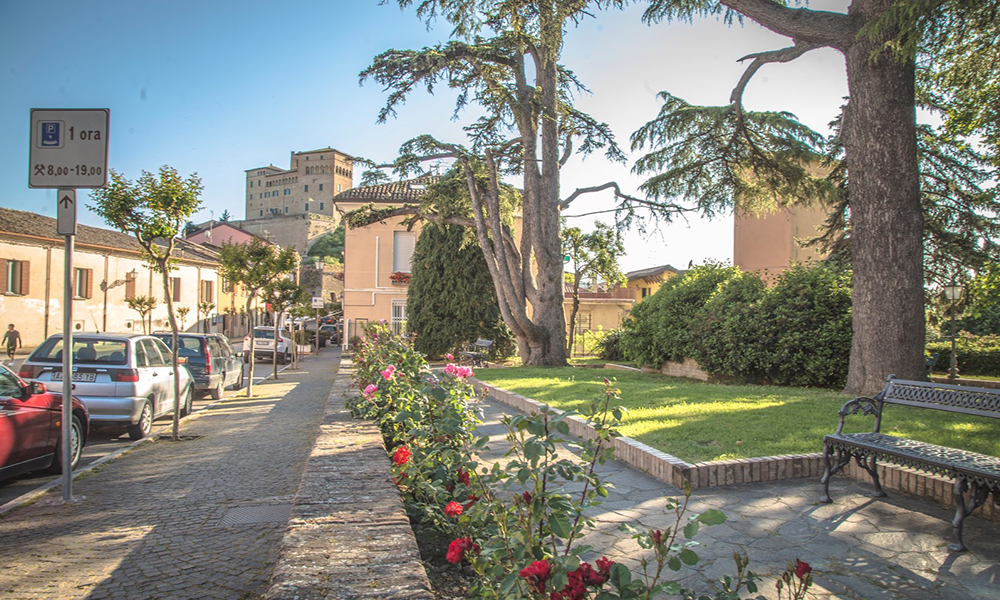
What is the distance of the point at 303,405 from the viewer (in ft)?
43.3

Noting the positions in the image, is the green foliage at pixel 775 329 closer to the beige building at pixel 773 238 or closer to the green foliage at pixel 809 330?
the green foliage at pixel 809 330

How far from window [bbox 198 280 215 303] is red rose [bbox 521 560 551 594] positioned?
48414 millimetres

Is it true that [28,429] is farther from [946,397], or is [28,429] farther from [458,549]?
[946,397]

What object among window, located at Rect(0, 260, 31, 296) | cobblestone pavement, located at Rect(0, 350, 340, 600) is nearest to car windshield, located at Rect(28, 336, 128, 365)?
cobblestone pavement, located at Rect(0, 350, 340, 600)

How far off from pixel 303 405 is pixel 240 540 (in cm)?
913

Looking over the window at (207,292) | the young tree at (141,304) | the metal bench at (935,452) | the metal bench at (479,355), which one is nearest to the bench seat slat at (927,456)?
the metal bench at (935,452)

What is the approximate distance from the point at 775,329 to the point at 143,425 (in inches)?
441

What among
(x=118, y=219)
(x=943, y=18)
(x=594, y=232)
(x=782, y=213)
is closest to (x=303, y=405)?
(x=118, y=219)

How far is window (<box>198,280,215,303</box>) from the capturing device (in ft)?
150

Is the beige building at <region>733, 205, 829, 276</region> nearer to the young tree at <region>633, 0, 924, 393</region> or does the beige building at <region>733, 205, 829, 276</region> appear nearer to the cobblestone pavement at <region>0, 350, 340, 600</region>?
the young tree at <region>633, 0, 924, 393</region>

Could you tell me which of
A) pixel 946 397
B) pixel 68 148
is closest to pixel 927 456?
pixel 946 397

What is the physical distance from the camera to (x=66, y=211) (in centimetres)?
573

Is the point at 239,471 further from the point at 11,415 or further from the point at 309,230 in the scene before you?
the point at 309,230

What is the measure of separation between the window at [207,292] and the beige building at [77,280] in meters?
0.48
